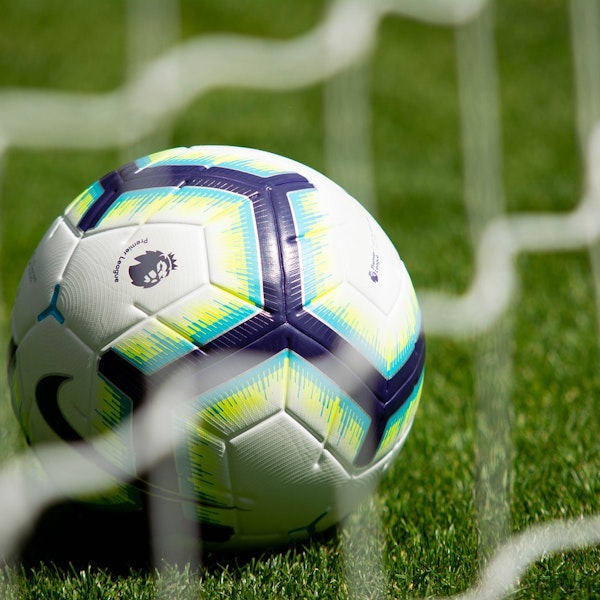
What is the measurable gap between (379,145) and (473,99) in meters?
1.80

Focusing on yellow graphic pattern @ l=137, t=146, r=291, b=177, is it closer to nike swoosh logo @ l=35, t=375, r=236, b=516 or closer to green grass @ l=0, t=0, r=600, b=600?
nike swoosh logo @ l=35, t=375, r=236, b=516

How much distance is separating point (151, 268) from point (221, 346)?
25cm

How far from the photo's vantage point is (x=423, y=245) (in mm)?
4809

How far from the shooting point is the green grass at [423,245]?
2.23m

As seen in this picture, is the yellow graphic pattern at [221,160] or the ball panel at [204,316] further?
the yellow graphic pattern at [221,160]

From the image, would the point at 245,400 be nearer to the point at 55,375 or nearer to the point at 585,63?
the point at 55,375

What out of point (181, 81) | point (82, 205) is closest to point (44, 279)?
point (82, 205)

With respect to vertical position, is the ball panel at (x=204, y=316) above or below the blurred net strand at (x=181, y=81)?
above

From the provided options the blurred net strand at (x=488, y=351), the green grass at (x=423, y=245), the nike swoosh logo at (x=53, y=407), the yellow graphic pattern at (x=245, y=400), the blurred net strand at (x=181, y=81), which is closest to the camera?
the yellow graphic pattern at (x=245, y=400)

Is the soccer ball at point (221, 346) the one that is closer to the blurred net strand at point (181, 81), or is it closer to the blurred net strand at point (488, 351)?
the blurred net strand at point (488, 351)

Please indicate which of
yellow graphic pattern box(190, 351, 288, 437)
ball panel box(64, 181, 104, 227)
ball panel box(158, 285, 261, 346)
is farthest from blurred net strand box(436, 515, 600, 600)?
ball panel box(64, 181, 104, 227)

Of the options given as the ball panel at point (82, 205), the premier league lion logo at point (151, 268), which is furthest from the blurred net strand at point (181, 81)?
the premier league lion logo at point (151, 268)

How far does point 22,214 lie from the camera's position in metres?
5.16

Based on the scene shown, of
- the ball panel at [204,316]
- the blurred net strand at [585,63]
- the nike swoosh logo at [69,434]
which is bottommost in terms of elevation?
the blurred net strand at [585,63]
